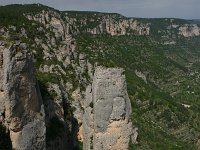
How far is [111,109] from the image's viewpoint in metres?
42.9

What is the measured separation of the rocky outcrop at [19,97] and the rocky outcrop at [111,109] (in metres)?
6.11

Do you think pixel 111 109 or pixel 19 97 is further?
pixel 111 109

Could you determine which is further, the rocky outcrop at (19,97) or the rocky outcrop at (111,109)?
the rocky outcrop at (111,109)

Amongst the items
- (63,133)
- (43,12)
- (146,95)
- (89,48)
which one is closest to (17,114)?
(63,133)

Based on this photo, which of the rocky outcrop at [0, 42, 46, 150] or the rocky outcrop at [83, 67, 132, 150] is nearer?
the rocky outcrop at [0, 42, 46, 150]

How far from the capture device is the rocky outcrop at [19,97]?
123ft

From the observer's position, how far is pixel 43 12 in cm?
15188

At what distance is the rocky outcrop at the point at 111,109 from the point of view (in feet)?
140

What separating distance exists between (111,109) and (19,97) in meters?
8.94

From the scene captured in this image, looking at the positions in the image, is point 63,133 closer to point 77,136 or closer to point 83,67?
point 77,136

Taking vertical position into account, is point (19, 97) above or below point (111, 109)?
above

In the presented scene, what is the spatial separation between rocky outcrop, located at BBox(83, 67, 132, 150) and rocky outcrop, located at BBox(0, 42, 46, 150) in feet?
20.0

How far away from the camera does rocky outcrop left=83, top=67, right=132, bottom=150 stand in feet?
140

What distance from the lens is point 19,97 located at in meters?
38.2
